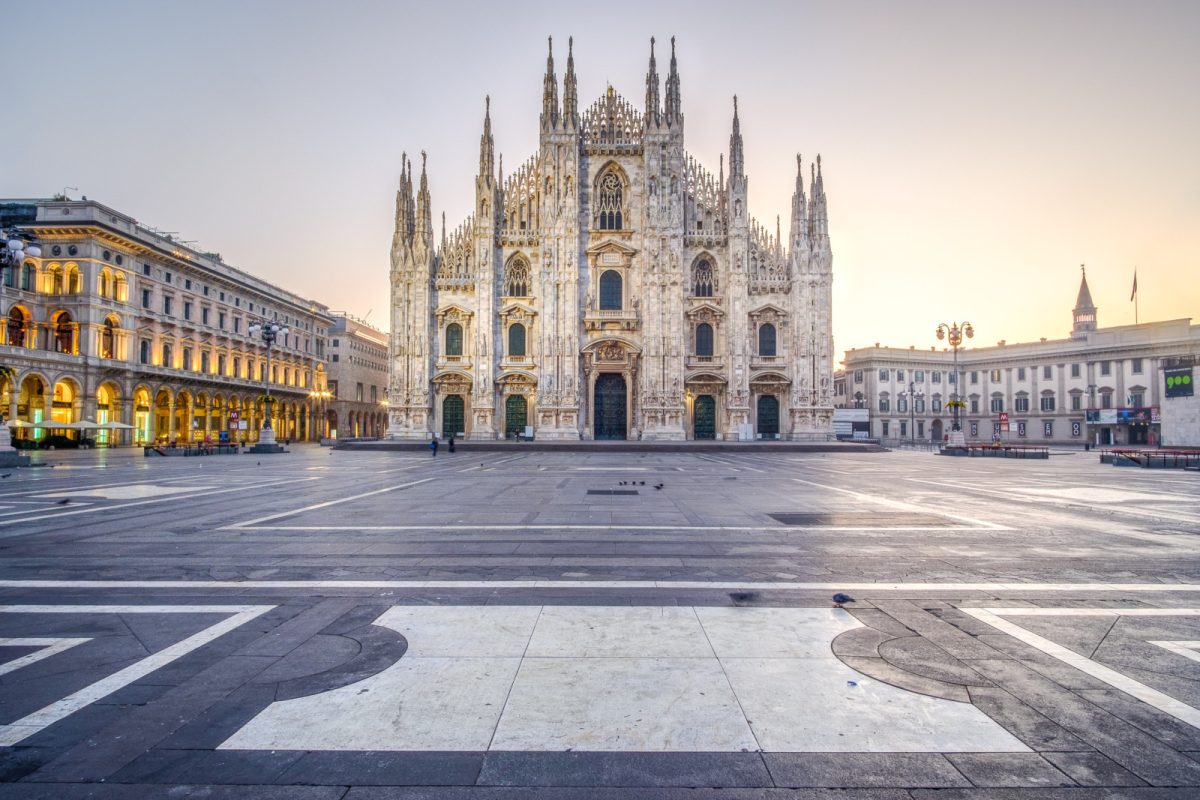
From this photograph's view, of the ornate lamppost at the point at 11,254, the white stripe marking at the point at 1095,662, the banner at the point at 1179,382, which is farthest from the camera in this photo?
the banner at the point at 1179,382

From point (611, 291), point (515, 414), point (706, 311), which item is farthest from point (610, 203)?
point (515, 414)

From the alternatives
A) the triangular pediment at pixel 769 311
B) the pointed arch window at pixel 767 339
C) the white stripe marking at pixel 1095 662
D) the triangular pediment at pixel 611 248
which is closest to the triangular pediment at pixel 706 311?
the triangular pediment at pixel 769 311

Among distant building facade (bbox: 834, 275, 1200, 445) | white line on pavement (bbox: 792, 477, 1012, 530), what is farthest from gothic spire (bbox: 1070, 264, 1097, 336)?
white line on pavement (bbox: 792, 477, 1012, 530)

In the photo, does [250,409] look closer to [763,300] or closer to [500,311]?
[500,311]

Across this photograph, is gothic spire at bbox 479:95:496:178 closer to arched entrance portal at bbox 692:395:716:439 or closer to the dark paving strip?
arched entrance portal at bbox 692:395:716:439

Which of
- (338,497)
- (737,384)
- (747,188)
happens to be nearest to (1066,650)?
(338,497)

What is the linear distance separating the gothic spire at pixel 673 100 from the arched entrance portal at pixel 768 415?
21.1 m

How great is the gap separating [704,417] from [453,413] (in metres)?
18.5

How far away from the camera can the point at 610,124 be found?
162ft

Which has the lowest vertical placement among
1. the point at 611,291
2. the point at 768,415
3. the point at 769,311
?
the point at 768,415

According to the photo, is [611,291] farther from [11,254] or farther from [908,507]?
[908,507]

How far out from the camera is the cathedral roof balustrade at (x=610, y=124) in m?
49.1

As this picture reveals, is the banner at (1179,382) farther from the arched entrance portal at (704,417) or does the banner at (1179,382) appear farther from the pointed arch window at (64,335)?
the pointed arch window at (64,335)

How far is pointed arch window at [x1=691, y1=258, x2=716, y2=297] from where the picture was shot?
48844 mm
